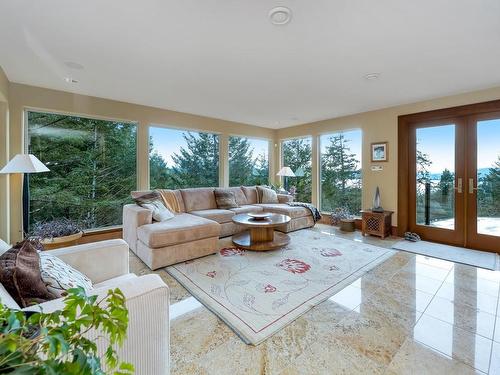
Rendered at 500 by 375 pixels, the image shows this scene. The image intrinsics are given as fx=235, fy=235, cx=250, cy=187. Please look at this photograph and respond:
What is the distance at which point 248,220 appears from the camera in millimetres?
3758

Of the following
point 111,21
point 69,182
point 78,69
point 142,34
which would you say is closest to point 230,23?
point 142,34

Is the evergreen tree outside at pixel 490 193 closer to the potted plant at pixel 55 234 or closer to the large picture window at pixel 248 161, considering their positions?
the large picture window at pixel 248 161

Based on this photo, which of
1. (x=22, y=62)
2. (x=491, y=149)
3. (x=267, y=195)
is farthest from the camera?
(x=267, y=195)

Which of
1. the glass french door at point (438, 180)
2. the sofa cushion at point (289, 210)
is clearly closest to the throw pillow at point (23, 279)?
the sofa cushion at point (289, 210)

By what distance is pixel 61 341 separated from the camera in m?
0.43

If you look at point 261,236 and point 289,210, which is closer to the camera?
point 261,236

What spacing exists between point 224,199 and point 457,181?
13.4 feet

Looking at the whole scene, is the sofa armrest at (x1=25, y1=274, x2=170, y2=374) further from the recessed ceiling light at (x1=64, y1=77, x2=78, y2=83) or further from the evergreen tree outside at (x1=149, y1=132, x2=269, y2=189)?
the evergreen tree outside at (x1=149, y1=132, x2=269, y2=189)

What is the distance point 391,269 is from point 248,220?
2.03m

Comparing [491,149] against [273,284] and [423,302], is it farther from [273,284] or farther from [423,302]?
[273,284]

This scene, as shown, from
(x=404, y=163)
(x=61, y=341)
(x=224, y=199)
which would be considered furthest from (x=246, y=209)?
(x=61, y=341)

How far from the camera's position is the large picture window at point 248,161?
598 cm

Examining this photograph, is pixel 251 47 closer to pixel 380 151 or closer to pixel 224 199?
pixel 224 199

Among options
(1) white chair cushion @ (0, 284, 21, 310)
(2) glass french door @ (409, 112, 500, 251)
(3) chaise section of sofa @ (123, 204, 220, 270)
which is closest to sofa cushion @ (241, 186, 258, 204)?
(3) chaise section of sofa @ (123, 204, 220, 270)
